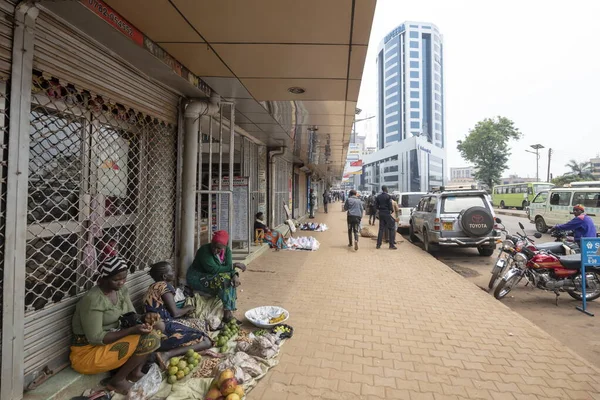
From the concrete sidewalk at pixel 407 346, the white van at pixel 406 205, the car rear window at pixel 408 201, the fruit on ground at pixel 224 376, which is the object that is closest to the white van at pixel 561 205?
the white van at pixel 406 205

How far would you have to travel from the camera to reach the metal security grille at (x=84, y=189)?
2.45 meters

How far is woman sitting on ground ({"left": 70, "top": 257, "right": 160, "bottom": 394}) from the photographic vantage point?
7.80ft

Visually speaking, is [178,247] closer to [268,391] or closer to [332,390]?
[268,391]

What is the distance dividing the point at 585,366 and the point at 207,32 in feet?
15.1

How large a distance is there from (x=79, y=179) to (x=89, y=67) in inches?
39.0

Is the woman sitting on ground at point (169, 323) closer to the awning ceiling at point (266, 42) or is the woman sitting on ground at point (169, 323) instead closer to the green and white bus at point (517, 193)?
the awning ceiling at point (266, 42)

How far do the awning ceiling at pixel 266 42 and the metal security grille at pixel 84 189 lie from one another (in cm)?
88

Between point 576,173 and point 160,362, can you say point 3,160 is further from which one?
point 576,173

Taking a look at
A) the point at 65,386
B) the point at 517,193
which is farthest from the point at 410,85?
the point at 65,386

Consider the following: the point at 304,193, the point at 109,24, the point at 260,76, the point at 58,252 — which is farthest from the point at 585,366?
the point at 304,193

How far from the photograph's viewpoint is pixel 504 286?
502 cm

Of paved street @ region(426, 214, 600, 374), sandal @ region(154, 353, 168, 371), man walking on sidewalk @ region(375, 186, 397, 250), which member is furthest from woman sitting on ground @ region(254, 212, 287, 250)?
sandal @ region(154, 353, 168, 371)

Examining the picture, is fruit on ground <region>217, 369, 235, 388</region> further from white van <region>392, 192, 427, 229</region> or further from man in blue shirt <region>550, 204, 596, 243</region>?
white van <region>392, 192, 427, 229</region>

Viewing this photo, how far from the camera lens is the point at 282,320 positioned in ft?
12.0
